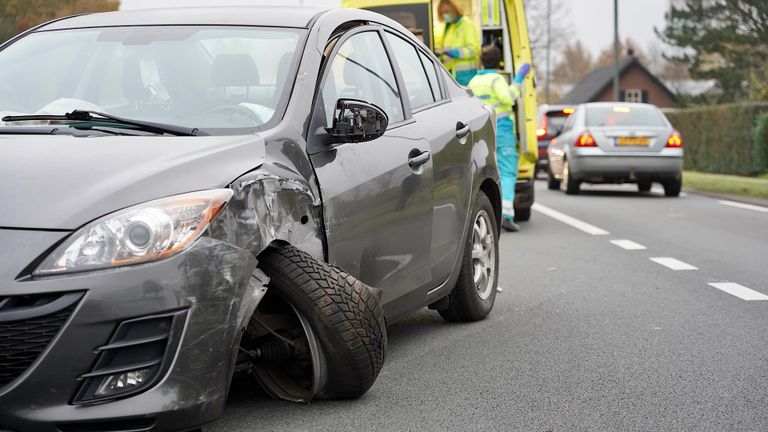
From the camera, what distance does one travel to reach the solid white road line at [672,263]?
9953mm

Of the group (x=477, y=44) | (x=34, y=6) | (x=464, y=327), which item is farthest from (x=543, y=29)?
(x=464, y=327)

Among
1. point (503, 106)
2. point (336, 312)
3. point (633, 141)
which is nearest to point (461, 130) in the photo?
point (336, 312)

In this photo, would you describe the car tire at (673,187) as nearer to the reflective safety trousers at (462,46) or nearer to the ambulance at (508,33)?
the ambulance at (508,33)

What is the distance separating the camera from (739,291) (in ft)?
27.6

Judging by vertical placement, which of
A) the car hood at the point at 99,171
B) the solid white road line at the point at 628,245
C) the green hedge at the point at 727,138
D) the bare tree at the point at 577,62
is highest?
the car hood at the point at 99,171

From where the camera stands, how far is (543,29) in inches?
2623

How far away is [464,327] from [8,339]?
3.59m

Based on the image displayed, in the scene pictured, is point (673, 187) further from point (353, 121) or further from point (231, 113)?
point (231, 113)

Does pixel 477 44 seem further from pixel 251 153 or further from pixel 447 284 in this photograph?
pixel 251 153

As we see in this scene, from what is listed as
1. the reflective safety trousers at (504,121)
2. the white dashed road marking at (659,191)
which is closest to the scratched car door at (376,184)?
the reflective safety trousers at (504,121)

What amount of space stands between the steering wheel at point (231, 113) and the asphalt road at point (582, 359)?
1110mm

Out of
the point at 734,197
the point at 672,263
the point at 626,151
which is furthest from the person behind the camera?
the point at 626,151

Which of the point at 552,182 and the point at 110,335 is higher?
the point at 110,335

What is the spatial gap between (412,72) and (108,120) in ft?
6.72
